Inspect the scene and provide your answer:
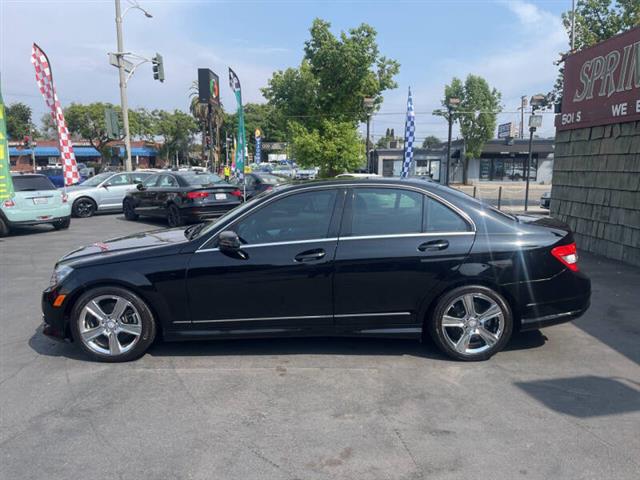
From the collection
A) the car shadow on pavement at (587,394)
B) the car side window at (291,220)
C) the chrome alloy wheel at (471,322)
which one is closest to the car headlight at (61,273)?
the car side window at (291,220)

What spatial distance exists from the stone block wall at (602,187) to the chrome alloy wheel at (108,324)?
7768 mm

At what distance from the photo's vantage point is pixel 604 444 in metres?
3.12

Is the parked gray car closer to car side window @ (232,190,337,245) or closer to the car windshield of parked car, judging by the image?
the car windshield of parked car

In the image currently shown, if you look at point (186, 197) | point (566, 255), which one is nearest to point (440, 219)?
point (566, 255)

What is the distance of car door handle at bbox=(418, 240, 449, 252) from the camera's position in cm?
433

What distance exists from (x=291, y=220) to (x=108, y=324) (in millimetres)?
1865

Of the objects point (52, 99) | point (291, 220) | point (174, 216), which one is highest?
point (52, 99)

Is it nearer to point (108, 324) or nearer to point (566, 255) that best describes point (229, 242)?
point (108, 324)

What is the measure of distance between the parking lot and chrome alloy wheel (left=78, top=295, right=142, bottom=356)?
18cm

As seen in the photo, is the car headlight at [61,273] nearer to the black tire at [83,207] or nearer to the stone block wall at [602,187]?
the stone block wall at [602,187]

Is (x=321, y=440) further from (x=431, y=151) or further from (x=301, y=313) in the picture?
(x=431, y=151)

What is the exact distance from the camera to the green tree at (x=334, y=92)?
2359 cm

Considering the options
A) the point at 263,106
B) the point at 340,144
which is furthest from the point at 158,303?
the point at 263,106

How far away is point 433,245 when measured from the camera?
434cm
